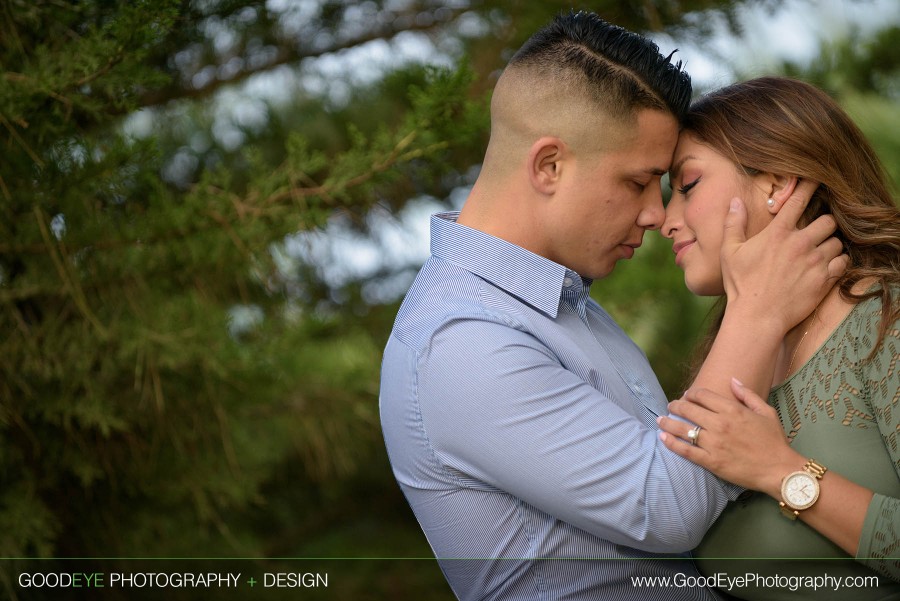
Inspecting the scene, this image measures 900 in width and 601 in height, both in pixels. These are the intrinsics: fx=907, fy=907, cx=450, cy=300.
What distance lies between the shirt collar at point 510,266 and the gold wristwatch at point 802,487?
0.53 meters

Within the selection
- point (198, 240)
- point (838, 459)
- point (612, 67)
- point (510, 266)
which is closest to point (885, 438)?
point (838, 459)

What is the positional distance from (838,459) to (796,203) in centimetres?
52

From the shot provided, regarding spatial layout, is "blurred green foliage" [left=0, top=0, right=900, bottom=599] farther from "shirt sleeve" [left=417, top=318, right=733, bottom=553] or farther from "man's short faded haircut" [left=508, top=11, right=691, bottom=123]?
"shirt sleeve" [left=417, top=318, right=733, bottom=553]

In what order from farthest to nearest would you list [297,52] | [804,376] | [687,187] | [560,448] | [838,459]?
[297,52]
[687,187]
[804,376]
[838,459]
[560,448]

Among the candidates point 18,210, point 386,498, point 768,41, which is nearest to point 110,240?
point 18,210

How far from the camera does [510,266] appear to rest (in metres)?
1.81

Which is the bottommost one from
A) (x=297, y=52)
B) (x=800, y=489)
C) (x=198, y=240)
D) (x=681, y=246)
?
(x=198, y=240)

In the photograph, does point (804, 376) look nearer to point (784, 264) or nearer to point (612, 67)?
point (784, 264)

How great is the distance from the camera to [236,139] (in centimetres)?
449

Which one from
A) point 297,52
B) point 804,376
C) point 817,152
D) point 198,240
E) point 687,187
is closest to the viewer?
point 804,376

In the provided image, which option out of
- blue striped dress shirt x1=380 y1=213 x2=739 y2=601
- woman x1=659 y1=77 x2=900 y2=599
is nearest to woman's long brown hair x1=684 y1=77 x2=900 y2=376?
woman x1=659 y1=77 x2=900 y2=599

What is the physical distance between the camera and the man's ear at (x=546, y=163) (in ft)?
6.17

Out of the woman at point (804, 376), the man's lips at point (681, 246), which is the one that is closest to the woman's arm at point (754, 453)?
the woman at point (804, 376)

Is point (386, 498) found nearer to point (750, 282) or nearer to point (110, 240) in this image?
point (110, 240)
